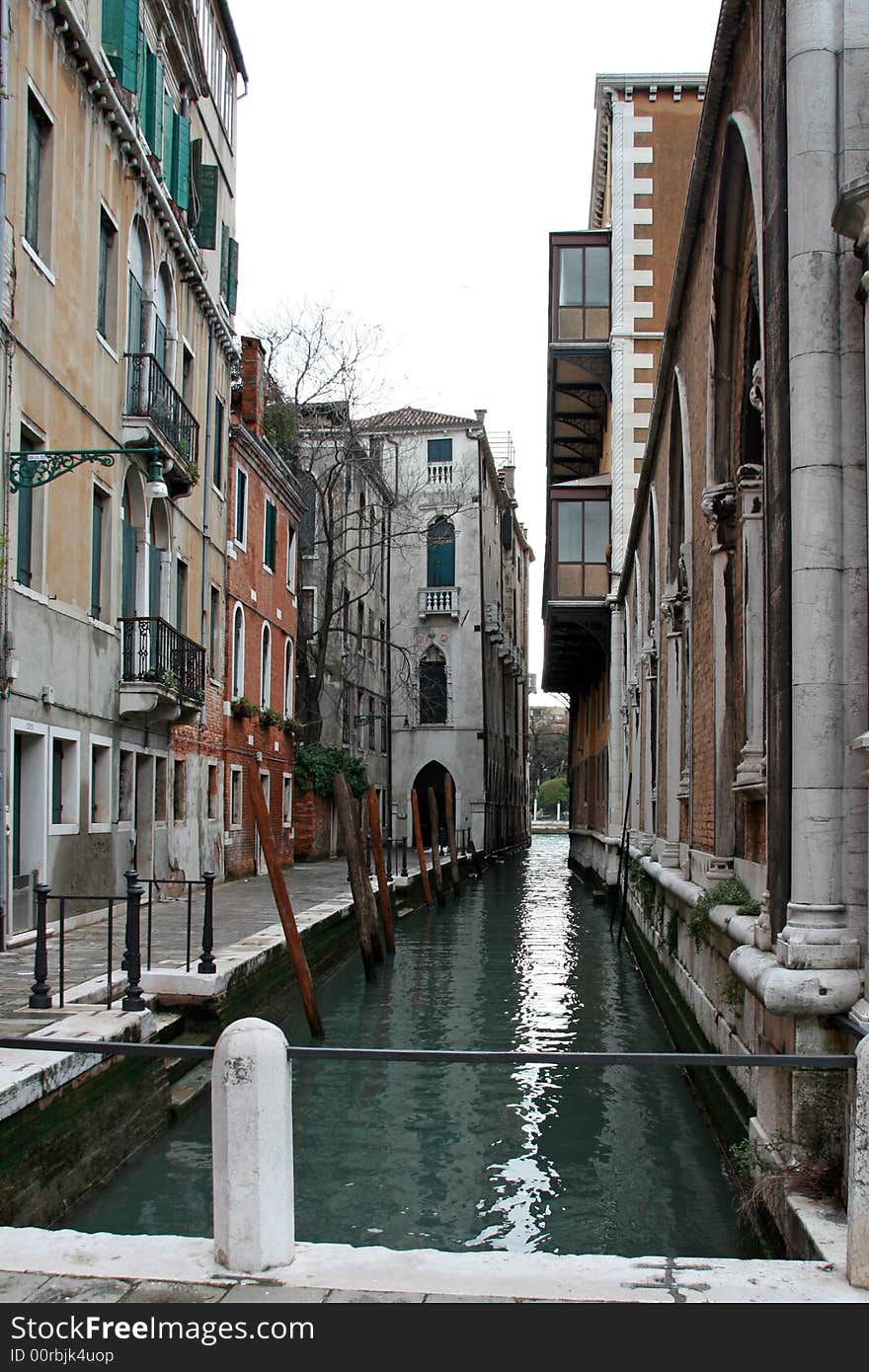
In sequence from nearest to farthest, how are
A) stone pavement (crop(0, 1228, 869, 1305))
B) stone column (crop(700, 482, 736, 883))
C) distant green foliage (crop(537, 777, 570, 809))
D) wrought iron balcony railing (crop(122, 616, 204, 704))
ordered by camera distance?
stone pavement (crop(0, 1228, 869, 1305)) → stone column (crop(700, 482, 736, 883)) → wrought iron balcony railing (crop(122, 616, 204, 704)) → distant green foliage (crop(537, 777, 570, 809))

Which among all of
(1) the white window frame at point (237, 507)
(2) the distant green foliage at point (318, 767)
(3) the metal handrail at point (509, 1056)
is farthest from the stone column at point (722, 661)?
(2) the distant green foliage at point (318, 767)

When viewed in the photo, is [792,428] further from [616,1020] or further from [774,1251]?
[616,1020]

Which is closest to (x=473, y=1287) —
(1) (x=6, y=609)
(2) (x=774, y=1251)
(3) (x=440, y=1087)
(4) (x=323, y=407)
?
(2) (x=774, y=1251)

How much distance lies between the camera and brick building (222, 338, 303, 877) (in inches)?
779

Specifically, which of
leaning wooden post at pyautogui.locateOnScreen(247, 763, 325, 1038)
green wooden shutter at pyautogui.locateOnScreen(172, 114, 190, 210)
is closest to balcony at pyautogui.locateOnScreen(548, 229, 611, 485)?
green wooden shutter at pyautogui.locateOnScreen(172, 114, 190, 210)

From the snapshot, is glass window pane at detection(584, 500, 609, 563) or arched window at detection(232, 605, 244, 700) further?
glass window pane at detection(584, 500, 609, 563)

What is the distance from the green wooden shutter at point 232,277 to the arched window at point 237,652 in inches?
175

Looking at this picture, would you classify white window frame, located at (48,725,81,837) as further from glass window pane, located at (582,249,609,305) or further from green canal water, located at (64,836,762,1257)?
glass window pane, located at (582,249,609,305)

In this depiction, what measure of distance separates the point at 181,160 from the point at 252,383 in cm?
628

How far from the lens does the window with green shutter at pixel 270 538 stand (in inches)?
875

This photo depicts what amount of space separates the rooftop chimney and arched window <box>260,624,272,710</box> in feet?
11.1

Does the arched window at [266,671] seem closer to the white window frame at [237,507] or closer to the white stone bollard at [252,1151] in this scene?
the white window frame at [237,507]

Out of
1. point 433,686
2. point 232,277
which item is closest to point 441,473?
point 433,686

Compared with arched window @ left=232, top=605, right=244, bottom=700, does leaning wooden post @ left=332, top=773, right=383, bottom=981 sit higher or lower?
lower
